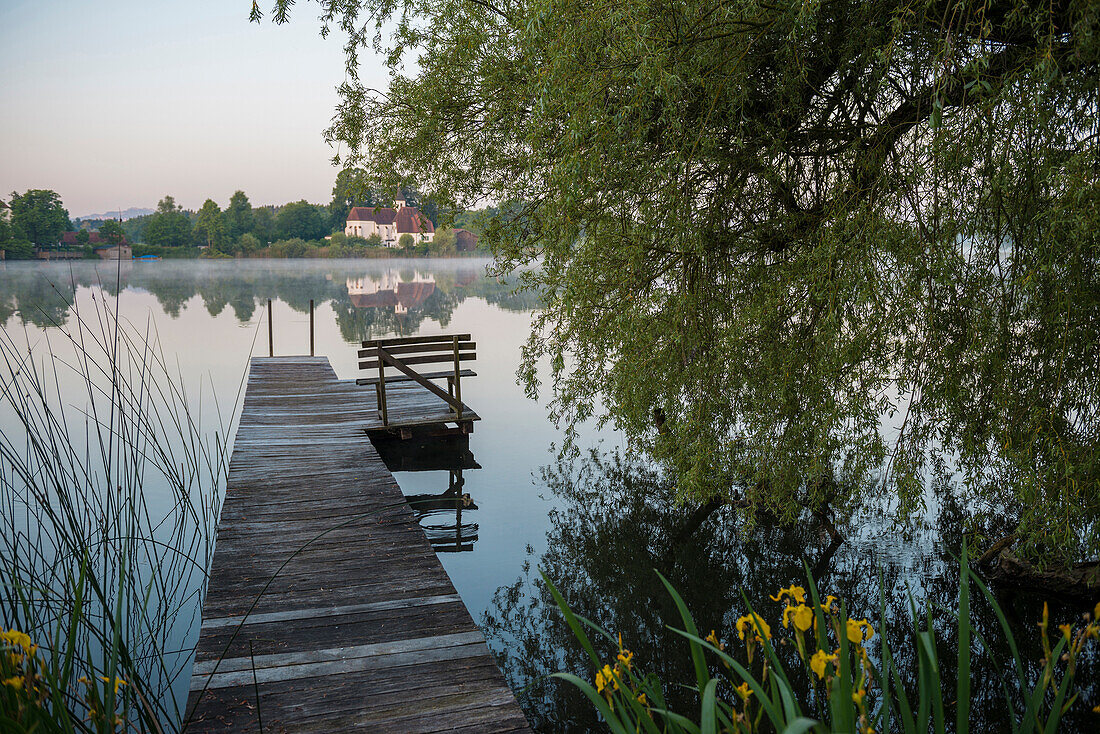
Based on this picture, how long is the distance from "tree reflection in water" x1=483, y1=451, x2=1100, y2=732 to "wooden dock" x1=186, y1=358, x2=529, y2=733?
1113 millimetres

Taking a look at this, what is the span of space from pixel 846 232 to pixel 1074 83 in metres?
1.17

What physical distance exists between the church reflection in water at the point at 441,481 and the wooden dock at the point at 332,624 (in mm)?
1287

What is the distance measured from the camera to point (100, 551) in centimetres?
541

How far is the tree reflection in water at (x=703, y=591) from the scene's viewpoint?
189 inches

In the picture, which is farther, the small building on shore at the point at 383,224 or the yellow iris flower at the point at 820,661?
the small building on shore at the point at 383,224

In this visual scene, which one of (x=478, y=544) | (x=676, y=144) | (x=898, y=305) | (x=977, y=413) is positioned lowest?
(x=478, y=544)

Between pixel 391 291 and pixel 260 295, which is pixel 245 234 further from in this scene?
pixel 260 295

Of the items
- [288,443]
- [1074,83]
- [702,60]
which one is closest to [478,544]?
[288,443]

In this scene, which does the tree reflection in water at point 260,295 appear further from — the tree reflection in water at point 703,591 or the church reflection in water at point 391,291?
the tree reflection in water at point 703,591

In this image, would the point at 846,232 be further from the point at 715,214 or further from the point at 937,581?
the point at 937,581

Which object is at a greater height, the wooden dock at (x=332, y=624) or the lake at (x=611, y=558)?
the wooden dock at (x=332, y=624)

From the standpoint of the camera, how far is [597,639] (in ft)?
17.3

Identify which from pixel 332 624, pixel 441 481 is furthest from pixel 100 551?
pixel 441 481

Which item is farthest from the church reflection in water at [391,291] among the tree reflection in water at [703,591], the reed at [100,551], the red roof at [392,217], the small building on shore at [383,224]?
the red roof at [392,217]
